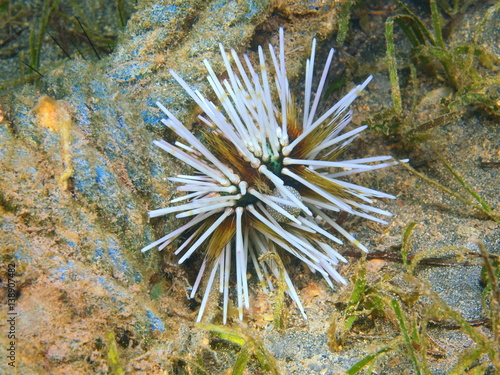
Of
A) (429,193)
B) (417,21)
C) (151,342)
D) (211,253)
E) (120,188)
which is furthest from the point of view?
(417,21)

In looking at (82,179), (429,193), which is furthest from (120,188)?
(429,193)

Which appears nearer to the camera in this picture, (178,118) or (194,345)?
(194,345)

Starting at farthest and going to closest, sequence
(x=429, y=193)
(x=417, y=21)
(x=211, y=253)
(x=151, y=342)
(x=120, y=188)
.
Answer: (x=417, y=21) → (x=429, y=193) → (x=211, y=253) → (x=120, y=188) → (x=151, y=342)

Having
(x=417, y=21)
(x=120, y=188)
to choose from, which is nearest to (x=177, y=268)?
(x=120, y=188)

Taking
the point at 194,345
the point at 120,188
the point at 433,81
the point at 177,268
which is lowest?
the point at 194,345

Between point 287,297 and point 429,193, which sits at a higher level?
point 429,193

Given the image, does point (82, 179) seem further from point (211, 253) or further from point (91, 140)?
point (211, 253)

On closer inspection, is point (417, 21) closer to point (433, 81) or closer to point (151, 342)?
point (433, 81)
